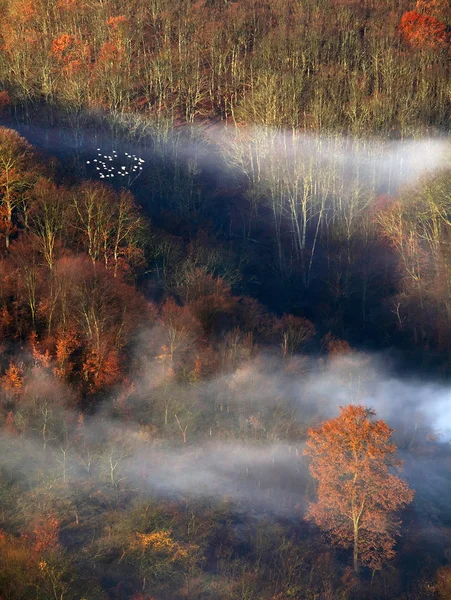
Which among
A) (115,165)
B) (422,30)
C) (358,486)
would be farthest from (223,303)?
(422,30)

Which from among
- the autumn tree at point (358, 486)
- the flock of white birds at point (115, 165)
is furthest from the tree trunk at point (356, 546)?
the flock of white birds at point (115, 165)

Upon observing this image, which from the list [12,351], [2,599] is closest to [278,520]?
[2,599]

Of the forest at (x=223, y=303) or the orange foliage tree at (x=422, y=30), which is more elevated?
the orange foliage tree at (x=422, y=30)

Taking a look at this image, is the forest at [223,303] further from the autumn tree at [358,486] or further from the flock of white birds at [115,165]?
the flock of white birds at [115,165]

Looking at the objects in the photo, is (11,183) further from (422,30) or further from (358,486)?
(422,30)

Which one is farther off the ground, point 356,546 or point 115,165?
point 115,165

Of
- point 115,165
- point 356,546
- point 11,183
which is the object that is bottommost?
point 356,546

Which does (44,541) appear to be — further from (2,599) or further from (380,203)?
(380,203)
